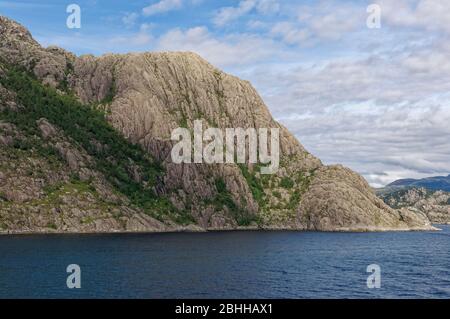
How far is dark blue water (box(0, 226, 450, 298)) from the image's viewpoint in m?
108

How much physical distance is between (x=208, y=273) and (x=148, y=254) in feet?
155

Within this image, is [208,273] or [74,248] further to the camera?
[74,248]

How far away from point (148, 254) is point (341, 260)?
2759 inches

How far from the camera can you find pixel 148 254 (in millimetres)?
178000

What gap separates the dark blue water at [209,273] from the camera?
108 meters

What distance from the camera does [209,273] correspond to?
137m
